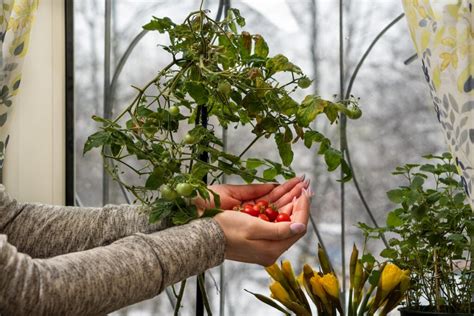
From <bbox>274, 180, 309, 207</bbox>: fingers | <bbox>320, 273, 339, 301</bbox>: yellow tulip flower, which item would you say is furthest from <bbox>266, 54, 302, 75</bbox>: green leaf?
<bbox>320, 273, 339, 301</bbox>: yellow tulip flower

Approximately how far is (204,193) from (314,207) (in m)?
0.96

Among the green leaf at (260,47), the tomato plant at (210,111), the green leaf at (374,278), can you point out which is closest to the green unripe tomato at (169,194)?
the tomato plant at (210,111)

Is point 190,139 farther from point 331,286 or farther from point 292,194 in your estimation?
point 331,286

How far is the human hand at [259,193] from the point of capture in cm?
127

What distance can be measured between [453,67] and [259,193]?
0.43 m

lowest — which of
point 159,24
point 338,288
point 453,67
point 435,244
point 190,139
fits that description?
point 338,288

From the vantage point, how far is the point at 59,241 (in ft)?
4.19

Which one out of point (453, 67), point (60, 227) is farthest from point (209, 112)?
point (453, 67)

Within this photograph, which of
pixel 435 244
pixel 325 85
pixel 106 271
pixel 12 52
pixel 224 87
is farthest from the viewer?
pixel 325 85

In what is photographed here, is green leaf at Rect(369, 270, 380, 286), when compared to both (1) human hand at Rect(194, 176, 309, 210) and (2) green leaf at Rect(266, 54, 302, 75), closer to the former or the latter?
(1) human hand at Rect(194, 176, 309, 210)

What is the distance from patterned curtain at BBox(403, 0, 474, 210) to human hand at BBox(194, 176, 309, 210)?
30cm

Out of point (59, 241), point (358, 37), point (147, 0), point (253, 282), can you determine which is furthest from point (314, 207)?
point (59, 241)

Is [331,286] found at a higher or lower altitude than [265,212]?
lower

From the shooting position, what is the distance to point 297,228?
114 centimetres
